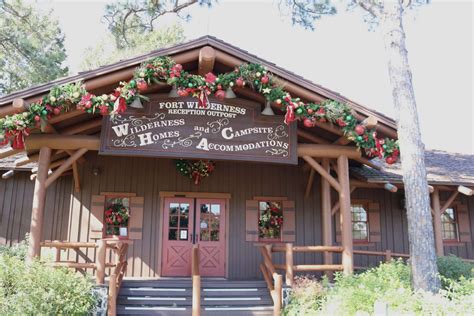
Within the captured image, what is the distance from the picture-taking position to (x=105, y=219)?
942 cm

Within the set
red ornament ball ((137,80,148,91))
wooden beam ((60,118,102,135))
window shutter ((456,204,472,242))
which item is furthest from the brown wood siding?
red ornament ball ((137,80,148,91))

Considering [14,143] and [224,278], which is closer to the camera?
[14,143]

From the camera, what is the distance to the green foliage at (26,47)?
17.5 metres

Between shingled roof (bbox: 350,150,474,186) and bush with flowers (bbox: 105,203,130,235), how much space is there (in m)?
5.19

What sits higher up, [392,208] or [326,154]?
[326,154]

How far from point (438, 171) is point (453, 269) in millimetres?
4116

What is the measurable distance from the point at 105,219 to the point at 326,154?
4.93 metres

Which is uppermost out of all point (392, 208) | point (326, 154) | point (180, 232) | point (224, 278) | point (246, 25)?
point (246, 25)

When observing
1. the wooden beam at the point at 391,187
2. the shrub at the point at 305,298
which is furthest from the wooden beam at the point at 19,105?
Answer: the wooden beam at the point at 391,187

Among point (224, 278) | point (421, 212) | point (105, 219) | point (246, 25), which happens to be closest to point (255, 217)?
point (224, 278)

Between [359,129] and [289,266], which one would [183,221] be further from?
[359,129]

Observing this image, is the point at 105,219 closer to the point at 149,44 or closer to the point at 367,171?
the point at 367,171

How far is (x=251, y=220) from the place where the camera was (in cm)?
988

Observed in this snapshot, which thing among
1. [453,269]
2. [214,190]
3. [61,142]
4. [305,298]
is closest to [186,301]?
[305,298]
